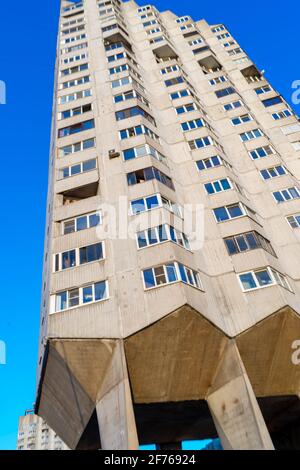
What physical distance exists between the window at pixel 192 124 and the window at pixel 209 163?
4.58 metres

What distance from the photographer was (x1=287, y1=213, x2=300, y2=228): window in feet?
84.9

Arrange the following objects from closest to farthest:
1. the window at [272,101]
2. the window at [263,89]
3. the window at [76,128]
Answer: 1. the window at [76,128]
2. the window at [272,101]
3. the window at [263,89]

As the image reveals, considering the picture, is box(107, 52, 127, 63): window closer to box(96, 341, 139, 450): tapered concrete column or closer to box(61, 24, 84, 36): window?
box(61, 24, 84, 36): window

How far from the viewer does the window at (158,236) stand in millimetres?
20250

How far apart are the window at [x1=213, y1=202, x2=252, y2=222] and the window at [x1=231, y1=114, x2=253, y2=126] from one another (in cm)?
1387

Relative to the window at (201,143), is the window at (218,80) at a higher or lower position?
higher

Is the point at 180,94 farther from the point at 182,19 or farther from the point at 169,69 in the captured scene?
the point at 182,19

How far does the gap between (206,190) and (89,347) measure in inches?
557

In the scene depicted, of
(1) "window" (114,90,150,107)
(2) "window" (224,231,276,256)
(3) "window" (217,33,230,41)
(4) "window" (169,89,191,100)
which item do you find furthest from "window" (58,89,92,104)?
(3) "window" (217,33,230,41)

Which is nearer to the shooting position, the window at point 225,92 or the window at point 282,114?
the window at point 282,114

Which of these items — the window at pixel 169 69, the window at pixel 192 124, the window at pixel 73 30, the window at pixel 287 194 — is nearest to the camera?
the window at pixel 287 194

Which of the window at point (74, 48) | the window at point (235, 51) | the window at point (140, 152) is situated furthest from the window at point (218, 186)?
the window at point (235, 51)

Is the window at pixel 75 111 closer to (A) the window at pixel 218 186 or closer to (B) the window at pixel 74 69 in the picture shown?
(B) the window at pixel 74 69

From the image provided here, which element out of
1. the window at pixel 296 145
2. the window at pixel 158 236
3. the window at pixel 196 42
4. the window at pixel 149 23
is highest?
the window at pixel 149 23
